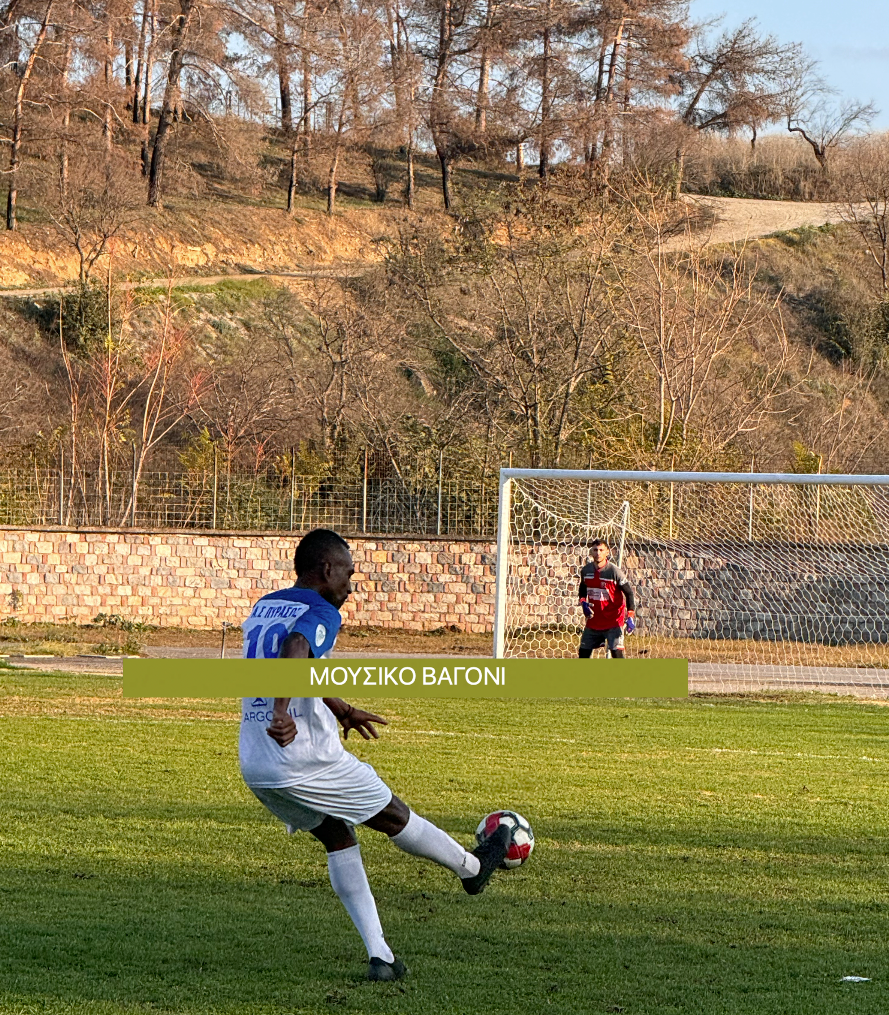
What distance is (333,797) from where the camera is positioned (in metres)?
5.11

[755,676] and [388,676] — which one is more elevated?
[388,676]

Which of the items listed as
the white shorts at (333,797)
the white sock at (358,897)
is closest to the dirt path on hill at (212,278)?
the white shorts at (333,797)

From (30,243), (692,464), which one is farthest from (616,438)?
(30,243)

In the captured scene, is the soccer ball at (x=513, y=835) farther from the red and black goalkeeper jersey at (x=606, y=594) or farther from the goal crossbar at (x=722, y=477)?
the goal crossbar at (x=722, y=477)

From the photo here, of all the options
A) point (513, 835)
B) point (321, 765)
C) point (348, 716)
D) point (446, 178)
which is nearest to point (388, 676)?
point (348, 716)

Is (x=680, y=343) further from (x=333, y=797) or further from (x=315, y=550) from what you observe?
(x=333, y=797)

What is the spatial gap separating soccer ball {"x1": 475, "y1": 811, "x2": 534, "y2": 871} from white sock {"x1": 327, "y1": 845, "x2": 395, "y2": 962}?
2.68ft

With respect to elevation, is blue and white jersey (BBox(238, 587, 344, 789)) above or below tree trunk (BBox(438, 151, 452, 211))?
below

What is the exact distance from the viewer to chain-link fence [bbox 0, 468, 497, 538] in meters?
24.7

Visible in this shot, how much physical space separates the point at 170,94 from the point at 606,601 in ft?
135

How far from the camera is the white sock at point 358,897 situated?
5.12 meters

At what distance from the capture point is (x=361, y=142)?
6100cm

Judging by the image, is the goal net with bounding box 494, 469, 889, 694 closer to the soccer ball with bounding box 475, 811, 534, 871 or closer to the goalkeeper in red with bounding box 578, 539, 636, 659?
the goalkeeper in red with bounding box 578, 539, 636, 659

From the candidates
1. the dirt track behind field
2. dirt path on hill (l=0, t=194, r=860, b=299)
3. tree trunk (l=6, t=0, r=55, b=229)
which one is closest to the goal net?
the dirt track behind field
